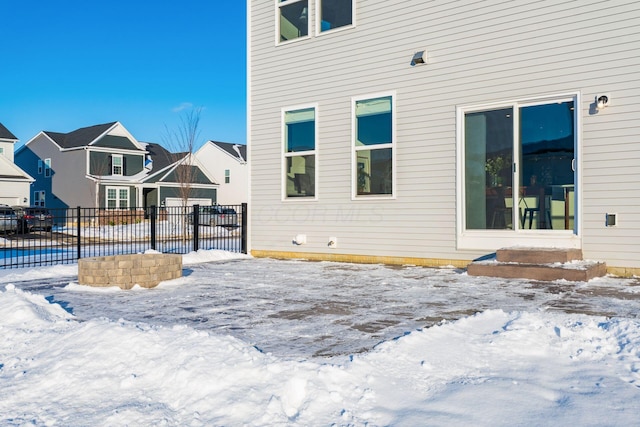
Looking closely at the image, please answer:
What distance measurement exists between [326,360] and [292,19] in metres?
8.02

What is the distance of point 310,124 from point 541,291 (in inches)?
206

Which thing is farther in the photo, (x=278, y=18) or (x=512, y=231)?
(x=278, y=18)

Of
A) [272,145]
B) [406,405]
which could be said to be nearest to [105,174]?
[272,145]

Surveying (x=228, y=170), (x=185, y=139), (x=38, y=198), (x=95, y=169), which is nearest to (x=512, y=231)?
(x=185, y=139)

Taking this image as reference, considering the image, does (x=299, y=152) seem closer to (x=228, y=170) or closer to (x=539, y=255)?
(x=539, y=255)

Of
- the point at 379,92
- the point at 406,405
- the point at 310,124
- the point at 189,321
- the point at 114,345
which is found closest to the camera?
the point at 406,405

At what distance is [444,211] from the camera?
25.1 feet

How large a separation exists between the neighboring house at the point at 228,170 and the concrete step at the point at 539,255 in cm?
2866

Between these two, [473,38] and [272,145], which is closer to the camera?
[473,38]

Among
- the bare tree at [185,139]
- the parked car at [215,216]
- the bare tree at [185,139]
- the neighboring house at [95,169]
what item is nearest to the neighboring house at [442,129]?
the parked car at [215,216]

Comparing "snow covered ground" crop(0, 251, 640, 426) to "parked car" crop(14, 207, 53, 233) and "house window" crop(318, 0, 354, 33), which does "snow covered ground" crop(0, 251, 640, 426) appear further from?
"parked car" crop(14, 207, 53, 233)

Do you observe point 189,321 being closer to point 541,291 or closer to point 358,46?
point 541,291

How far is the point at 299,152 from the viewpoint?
30.6 ft

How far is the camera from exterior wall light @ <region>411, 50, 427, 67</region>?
25.4 ft
